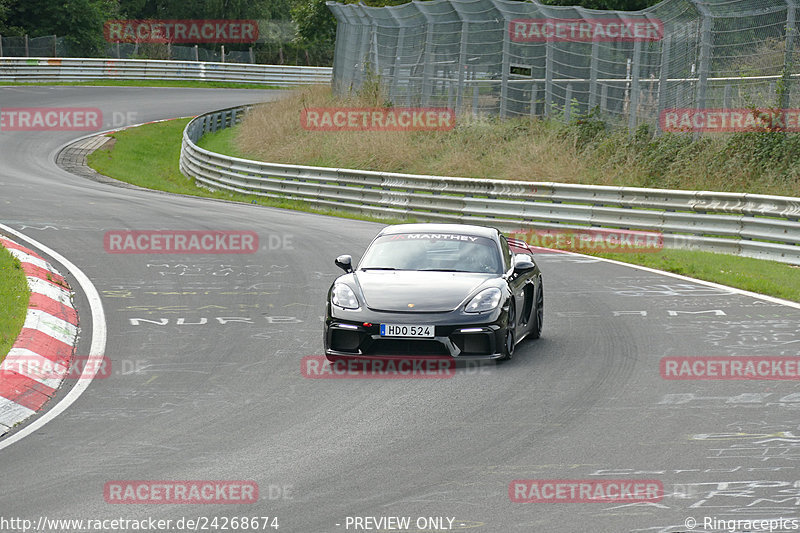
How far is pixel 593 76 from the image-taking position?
84.1ft

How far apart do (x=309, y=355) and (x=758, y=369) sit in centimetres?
417

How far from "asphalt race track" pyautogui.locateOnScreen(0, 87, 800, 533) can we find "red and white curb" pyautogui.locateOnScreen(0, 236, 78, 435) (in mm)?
305

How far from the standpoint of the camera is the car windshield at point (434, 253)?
11.0 meters

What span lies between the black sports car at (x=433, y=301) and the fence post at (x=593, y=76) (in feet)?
49.3

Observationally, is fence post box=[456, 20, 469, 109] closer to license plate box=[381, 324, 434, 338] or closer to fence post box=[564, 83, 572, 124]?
fence post box=[564, 83, 572, 124]

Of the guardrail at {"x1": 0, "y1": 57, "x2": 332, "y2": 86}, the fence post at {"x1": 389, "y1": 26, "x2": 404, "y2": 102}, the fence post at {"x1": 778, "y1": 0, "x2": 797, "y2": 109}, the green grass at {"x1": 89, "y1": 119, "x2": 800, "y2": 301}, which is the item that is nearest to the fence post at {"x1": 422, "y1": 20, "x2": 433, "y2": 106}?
the fence post at {"x1": 389, "y1": 26, "x2": 404, "y2": 102}

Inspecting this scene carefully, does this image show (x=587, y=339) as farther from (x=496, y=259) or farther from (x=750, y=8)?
(x=750, y=8)

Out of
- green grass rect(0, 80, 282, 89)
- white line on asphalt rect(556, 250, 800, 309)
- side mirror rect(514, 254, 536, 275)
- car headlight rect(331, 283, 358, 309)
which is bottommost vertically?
white line on asphalt rect(556, 250, 800, 309)

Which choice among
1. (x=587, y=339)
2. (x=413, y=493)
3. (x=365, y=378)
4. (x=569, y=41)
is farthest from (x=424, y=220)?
(x=413, y=493)

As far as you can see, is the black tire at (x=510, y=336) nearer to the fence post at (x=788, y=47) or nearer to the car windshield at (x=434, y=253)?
the car windshield at (x=434, y=253)

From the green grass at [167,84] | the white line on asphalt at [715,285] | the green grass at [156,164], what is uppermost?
the green grass at [167,84]

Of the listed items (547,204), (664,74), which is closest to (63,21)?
(664,74)

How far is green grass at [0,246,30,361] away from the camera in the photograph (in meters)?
10.6

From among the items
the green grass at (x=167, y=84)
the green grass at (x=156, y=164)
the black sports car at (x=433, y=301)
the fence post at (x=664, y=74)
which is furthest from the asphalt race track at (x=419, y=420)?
the green grass at (x=167, y=84)
